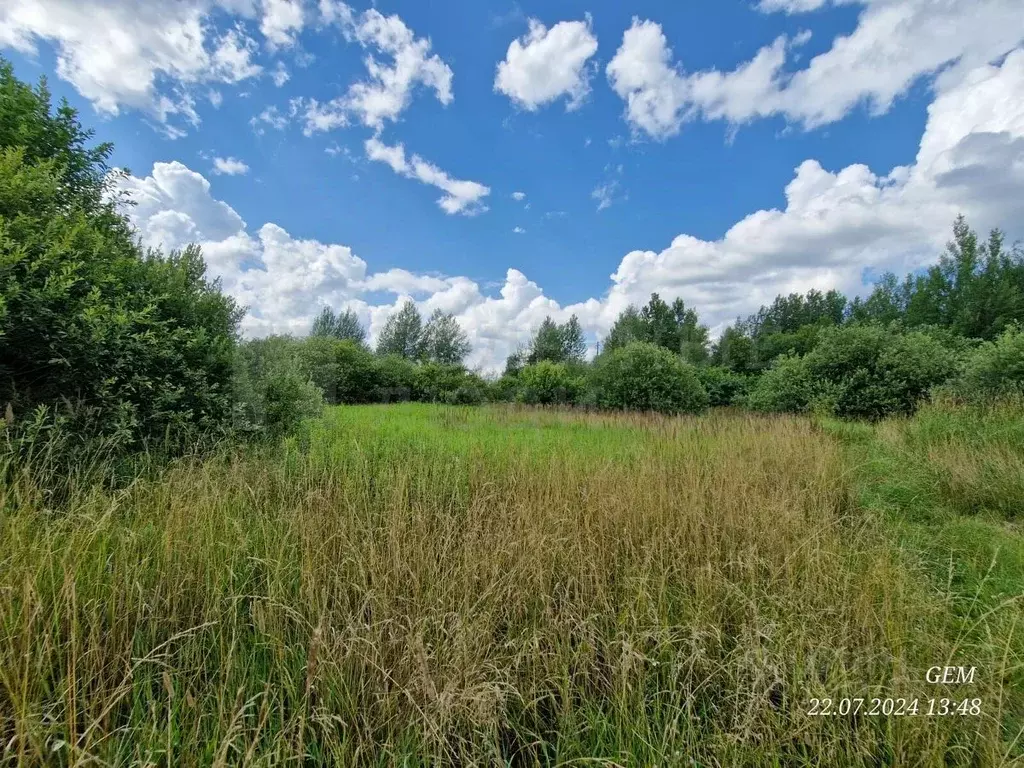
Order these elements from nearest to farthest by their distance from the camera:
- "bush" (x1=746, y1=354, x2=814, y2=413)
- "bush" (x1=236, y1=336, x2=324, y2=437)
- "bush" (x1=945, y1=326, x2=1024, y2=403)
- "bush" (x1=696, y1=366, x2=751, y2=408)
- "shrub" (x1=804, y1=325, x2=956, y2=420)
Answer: "bush" (x1=236, y1=336, x2=324, y2=437) → "bush" (x1=945, y1=326, x2=1024, y2=403) → "shrub" (x1=804, y1=325, x2=956, y2=420) → "bush" (x1=746, y1=354, x2=814, y2=413) → "bush" (x1=696, y1=366, x2=751, y2=408)

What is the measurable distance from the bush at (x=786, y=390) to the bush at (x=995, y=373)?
2.82 metres

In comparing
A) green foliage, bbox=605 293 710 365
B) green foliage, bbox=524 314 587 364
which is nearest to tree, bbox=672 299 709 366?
green foliage, bbox=605 293 710 365

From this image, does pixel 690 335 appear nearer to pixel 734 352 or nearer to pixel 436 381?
pixel 734 352

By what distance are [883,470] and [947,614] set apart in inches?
158

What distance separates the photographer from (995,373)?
8578mm

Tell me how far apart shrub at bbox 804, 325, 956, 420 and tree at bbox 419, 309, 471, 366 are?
1218 inches

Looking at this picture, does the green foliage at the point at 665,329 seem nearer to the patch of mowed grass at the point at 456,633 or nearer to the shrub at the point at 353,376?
the shrub at the point at 353,376

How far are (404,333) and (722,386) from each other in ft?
97.8

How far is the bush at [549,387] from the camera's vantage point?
17125 mm

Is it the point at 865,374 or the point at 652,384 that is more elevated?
the point at 865,374

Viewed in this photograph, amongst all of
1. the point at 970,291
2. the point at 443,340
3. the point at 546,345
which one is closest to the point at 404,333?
the point at 443,340

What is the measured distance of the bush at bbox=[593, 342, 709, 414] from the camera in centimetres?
1329

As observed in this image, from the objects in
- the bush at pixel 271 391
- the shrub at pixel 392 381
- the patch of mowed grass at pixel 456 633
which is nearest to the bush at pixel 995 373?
the patch of mowed grass at pixel 456 633

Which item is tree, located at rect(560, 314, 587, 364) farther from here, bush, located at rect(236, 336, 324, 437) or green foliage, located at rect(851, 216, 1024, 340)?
bush, located at rect(236, 336, 324, 437)
